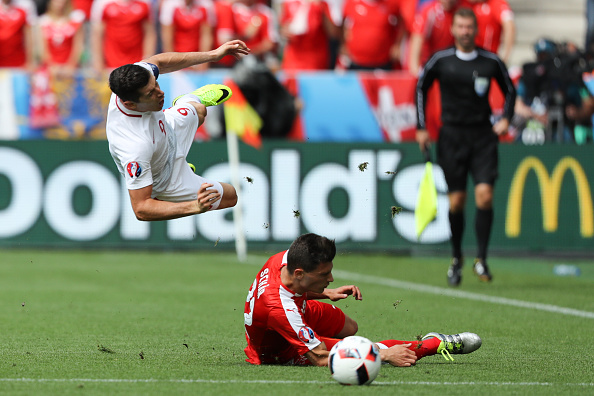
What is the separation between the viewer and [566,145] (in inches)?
579

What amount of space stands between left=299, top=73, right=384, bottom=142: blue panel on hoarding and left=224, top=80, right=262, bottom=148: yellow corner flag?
777 millimetres

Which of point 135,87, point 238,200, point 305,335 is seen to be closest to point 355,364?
point 305,335

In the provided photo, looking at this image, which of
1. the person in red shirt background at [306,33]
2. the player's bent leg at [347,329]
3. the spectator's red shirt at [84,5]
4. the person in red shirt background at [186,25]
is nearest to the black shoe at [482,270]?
the player's bent leg at [347,329]

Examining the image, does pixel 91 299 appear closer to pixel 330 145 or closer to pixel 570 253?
pixel 330 145

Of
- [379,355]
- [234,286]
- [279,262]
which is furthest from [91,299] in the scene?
[379,355]

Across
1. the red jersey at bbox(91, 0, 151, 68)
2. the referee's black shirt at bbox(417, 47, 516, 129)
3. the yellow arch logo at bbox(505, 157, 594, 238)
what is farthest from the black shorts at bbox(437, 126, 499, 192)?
the red jersey at bbox(91, 0, 151, 68)

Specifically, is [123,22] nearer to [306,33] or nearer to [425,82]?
[306,33]

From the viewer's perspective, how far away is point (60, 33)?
1554cm

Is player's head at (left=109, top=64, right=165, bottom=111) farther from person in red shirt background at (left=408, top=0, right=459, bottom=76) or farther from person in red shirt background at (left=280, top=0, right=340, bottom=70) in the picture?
person in red shirt background at (left=280, top=0, right=340, bottom=70)

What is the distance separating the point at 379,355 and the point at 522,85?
10.4 m

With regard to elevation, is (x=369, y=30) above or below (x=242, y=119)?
above

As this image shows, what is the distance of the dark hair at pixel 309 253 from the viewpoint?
5949 millimetres

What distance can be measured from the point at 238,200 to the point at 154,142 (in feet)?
24.1

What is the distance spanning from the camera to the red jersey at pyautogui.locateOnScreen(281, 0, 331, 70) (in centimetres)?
1562
